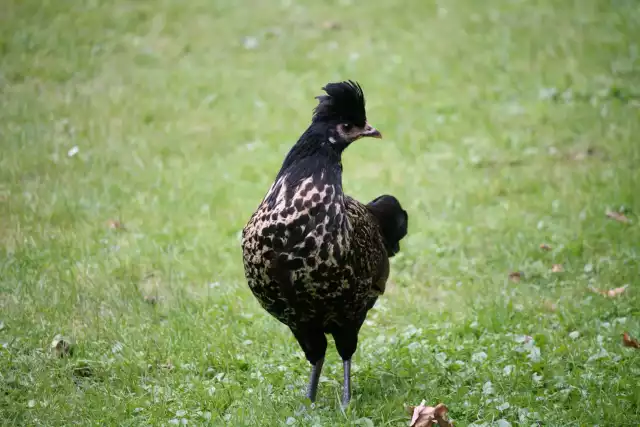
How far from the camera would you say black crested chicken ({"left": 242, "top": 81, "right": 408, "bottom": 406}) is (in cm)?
429

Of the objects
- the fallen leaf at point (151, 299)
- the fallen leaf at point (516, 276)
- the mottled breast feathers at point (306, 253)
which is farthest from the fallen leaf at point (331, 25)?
the mottled breast feathers at point (306, 253)

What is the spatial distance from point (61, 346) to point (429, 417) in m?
2.47

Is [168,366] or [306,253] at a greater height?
[306,253]

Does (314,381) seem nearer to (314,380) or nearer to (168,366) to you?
(314,380)

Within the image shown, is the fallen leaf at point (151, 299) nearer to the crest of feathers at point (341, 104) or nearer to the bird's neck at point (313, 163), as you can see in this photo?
the bird's neck at point (313, 163)

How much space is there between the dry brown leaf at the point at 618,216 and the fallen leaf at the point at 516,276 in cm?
140

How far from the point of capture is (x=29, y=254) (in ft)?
22.1

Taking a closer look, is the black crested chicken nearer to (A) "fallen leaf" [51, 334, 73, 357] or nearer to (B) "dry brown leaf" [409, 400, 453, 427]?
(B) "dry brown leaf" [409, 400, 453, 427]

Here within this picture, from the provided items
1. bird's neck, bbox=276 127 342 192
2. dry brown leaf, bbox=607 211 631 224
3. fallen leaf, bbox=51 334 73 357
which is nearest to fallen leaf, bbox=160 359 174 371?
fallen leaf, bbox=51 334 73 357

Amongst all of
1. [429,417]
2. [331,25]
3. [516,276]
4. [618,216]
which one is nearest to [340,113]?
[429,417]

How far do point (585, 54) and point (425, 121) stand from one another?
318cm

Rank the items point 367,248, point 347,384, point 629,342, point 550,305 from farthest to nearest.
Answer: point 550,305, point 629,342, point 347,384, point 367,248

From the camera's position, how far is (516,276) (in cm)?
684

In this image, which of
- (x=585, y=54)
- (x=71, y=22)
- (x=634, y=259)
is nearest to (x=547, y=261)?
(x=634, y=259)
